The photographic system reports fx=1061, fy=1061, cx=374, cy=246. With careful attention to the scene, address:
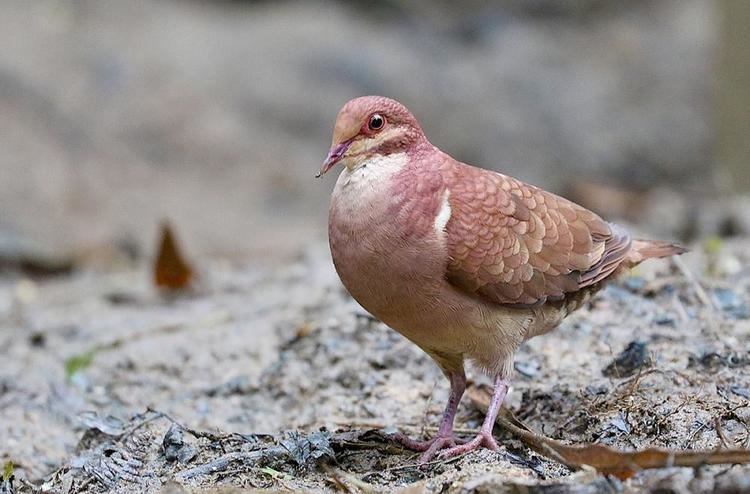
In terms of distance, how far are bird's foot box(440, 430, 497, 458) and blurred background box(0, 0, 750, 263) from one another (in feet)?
20.9

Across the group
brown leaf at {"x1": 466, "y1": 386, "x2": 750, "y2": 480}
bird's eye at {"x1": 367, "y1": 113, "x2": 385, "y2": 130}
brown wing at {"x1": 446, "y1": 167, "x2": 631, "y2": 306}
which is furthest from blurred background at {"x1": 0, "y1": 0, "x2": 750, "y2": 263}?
brown leaf at {"x1": 466, "y1": 386, "x2": 750, "y2": 480}

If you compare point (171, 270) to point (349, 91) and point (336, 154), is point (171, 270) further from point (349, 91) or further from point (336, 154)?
point (349, 91)

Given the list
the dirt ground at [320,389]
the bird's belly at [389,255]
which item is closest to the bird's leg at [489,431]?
the dirt ground at [320,389]

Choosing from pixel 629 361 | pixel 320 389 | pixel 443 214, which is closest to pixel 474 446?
pixel 443 214

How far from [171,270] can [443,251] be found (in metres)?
3.66

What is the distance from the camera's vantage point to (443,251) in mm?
3617

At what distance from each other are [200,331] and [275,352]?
70 centimetres

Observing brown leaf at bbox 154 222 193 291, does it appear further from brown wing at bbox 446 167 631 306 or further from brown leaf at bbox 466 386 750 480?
brown leaf at bbox 466 386 750 480

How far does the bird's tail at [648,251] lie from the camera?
4.43 m

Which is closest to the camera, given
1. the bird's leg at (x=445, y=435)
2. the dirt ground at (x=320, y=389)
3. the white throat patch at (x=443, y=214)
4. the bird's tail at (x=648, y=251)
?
the dirt ground at (x=320, y=389)

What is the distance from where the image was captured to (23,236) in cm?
891

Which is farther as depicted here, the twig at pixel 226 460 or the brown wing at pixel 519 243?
the brown wing at pixel 519 243

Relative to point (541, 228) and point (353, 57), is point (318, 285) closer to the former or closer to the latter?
point (541, 228)

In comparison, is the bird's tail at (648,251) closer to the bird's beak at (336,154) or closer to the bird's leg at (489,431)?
the bird's leg at (489,431)
